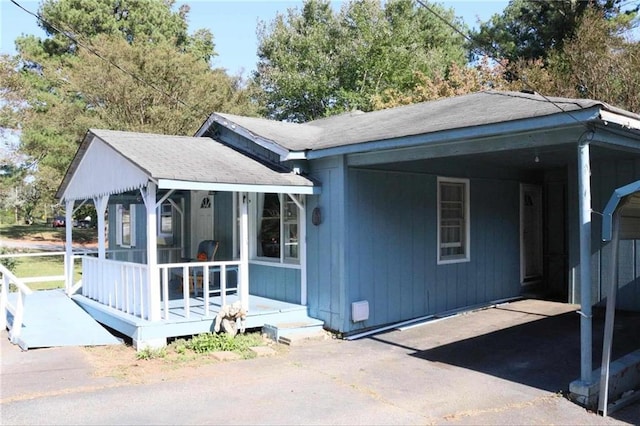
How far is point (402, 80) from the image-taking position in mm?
26156

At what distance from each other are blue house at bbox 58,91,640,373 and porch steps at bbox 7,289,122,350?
0.31 metres

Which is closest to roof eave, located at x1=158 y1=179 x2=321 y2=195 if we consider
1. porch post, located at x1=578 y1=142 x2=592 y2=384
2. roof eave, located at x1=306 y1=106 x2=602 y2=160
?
roof eave, located at x1=306 y1=106 x2=602 y2=160

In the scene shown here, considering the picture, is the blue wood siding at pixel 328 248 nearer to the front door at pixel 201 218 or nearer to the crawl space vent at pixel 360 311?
the crawl space vent at pixel 360 311

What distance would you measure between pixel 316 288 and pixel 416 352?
198 centimetres

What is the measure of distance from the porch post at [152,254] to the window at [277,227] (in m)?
2.37

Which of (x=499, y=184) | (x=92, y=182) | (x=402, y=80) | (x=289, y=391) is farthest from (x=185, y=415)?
(x=402, y=80)

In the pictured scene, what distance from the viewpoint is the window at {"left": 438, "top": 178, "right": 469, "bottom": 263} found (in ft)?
29.5

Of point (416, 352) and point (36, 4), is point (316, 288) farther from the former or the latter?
point (36, 4)

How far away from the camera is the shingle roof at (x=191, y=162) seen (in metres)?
6.83

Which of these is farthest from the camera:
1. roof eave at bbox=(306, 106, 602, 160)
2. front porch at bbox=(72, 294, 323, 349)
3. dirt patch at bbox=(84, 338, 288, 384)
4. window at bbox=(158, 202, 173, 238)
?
window at bbox=(158, 202, 173, 238)

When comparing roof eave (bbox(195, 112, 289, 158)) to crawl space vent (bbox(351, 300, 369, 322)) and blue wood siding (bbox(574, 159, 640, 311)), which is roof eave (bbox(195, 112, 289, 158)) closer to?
crawl space vent (bbox(351, 300, 369, 322))

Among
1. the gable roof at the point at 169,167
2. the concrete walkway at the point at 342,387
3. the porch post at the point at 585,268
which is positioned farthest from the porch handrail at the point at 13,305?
the porch post at the point at 585,268

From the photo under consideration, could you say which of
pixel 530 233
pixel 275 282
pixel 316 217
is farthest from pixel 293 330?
pixel 530 233

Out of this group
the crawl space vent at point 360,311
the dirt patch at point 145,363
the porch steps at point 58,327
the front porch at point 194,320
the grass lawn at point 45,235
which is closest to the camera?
the dirt patch at point 145,363
